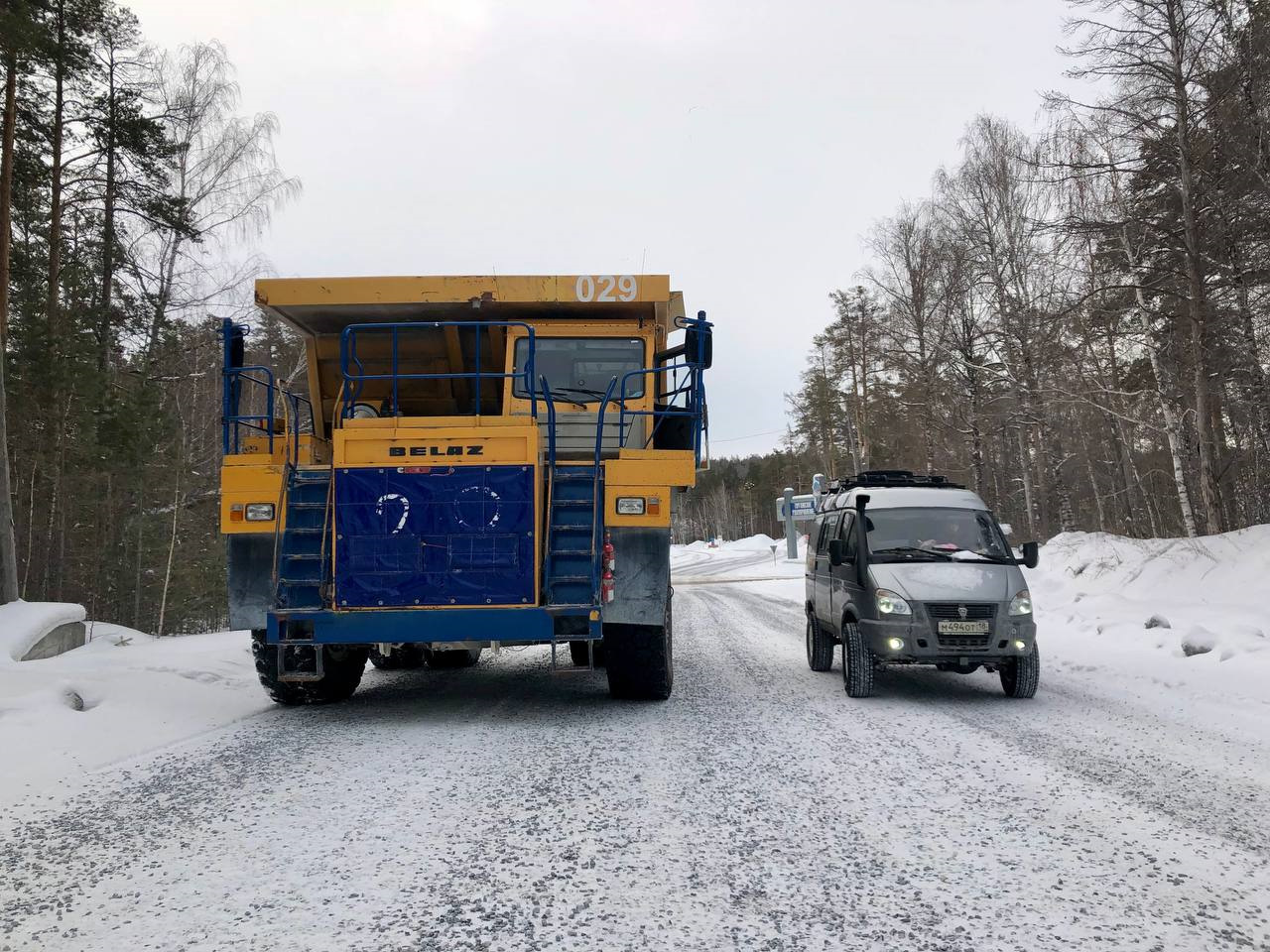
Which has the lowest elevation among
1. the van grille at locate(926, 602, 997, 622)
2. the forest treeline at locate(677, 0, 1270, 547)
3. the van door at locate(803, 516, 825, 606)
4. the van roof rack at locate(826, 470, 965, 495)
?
the van grille at locate(926, 602, 997, 622)

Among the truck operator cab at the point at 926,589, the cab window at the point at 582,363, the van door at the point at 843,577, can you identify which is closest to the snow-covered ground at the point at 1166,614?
the truck operator cab at the point at 926,589

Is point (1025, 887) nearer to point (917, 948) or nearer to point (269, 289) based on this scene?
point (917, 948)

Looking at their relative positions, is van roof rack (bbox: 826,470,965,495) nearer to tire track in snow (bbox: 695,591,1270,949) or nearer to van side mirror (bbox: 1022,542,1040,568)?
van side mirror (bbox: 1022,542,1040,568)

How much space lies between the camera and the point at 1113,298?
1569 centimetres

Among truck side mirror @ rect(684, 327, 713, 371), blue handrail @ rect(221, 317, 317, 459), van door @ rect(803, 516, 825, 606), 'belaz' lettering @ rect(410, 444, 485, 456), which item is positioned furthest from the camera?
van door @ rect(803, 516, 825, 606)

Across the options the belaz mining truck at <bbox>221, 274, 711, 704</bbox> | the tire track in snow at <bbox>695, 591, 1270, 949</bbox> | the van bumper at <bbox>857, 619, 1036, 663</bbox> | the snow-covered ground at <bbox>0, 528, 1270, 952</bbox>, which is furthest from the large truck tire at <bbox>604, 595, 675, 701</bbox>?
the van bumper at <bbox>857, 619, 1036, 663</bbox>

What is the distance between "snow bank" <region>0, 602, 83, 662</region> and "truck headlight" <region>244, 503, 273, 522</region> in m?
3.74

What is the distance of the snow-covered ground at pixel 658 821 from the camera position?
8.87 ft

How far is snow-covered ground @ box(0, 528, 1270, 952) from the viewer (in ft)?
8.87

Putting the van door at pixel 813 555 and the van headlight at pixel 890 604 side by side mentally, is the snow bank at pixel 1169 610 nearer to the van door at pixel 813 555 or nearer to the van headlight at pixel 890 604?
the van headlight at pixel 890 604

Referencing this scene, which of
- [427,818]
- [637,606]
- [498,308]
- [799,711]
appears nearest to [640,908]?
[427,818]

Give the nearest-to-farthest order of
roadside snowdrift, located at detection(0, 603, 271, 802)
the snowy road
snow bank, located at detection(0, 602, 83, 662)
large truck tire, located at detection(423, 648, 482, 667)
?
the snowy road → roadside snowdrift, located at detection(0, 603, 271, 802) → snow bank, located at detection(0, 602, 83, 662) → large truck tire, located at detection(423, 648, 482, 667)

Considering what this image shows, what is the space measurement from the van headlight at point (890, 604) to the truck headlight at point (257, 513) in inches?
203

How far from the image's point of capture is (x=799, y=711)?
6531mm
